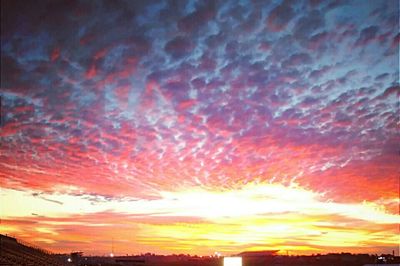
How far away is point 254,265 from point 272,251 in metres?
55.2

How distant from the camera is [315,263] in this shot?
100m

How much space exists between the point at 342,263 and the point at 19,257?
Result: 69823 mm

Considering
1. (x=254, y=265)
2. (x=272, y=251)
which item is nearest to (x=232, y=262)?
(x=254, y=265)

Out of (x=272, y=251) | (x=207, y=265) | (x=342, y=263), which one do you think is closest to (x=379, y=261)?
(x=342, y=263)

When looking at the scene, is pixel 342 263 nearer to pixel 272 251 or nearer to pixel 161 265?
pixel 161 265

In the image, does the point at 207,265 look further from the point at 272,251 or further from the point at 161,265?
the point at 272,251

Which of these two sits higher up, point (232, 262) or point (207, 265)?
point (232, 262)

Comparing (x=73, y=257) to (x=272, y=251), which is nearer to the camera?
(x=73, y=257)

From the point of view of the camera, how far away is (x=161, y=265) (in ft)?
357

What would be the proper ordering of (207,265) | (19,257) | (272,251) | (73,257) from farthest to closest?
1. (272,251)
2. (207,265)
3. (73,257)
4. (19,257)

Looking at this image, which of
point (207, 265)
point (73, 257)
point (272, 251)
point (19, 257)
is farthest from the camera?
point (272, 251)

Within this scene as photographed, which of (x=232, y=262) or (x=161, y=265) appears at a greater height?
(x=232, y=262)

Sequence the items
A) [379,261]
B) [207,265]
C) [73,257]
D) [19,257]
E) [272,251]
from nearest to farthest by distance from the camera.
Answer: [19,257]
[379,261]
[73,257]
[207,265]
[272,251]

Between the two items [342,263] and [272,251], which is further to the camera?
[272,251]
